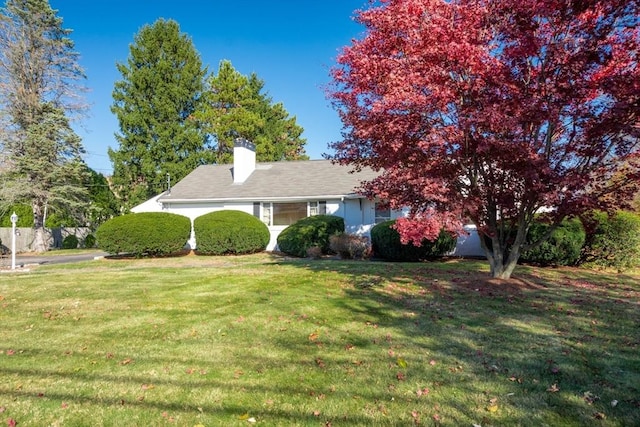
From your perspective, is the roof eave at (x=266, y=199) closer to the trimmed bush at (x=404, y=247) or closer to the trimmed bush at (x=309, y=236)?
the trimmed bush at (x=309, y=236)

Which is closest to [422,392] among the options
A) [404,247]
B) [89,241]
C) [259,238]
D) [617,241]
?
[617,241]

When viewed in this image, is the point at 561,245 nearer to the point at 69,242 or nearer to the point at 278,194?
the point at 278,194

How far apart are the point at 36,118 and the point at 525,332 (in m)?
26.7

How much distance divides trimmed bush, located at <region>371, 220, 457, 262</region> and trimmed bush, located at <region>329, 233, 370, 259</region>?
50 cm

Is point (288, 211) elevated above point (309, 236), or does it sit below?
above

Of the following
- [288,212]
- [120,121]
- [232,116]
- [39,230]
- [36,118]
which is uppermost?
[232,116]

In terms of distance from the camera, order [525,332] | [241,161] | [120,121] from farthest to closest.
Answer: [120,121]
[241,161]
[525,332]

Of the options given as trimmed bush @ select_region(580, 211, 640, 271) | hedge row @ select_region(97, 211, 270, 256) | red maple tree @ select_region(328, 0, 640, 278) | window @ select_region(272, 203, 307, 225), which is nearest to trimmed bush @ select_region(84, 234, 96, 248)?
hedge row @ select_region(97, 211, 270, 256)

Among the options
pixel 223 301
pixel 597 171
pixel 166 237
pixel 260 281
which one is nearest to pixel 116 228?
pixel 166 237

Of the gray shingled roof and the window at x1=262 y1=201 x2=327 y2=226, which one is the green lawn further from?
the gray shingled roof

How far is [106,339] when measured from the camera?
4.89 meters

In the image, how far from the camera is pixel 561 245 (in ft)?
37.7

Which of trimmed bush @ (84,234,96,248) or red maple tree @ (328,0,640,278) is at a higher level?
red maple tree @ (328,0,640,278)

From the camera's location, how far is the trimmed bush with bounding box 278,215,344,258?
50.9 feet
